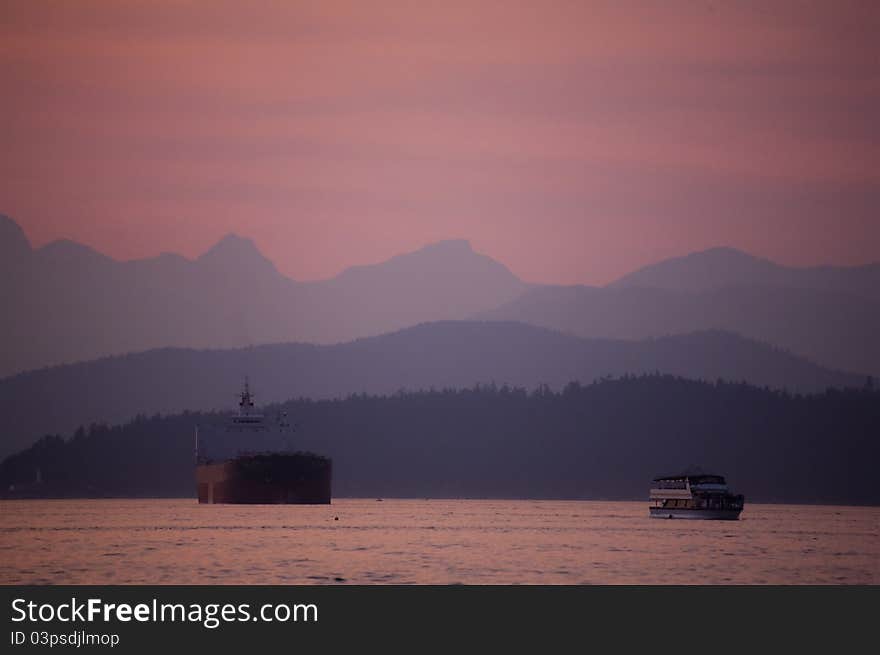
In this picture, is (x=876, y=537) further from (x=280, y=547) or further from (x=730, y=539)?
(x=280, y=547)

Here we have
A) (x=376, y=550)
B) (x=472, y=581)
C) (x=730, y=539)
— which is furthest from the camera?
(x=730, y=539)

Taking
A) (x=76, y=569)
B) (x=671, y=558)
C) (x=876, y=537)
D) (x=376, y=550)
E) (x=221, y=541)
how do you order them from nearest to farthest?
(x=76, y=569) < (x=671, y=558) < (x=376, y=550) < (x=221, y=541) < (x=876, y=537)

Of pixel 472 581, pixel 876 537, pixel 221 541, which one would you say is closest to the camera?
pixel 472 581
